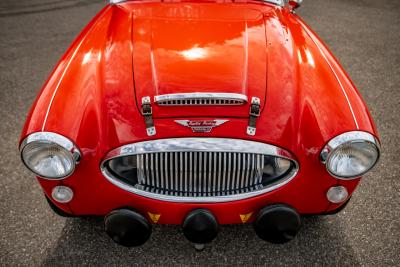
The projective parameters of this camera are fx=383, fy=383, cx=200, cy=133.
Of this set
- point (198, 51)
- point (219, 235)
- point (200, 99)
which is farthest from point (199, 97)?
point (219, 235)

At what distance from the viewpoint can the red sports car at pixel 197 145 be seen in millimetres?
1868

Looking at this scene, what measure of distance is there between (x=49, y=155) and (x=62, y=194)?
0.77 feet

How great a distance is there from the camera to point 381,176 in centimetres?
293

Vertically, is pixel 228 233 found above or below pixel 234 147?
below

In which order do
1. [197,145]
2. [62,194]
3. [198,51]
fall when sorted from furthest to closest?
[198,51]
[62,194]
[197,145]

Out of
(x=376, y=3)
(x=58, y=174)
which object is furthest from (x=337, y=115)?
(x=376, y=3)

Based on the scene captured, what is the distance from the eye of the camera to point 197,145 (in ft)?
6.02

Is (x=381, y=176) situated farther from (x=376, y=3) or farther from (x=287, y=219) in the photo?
(x=376, y=3)

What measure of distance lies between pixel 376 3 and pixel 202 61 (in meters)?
5.92

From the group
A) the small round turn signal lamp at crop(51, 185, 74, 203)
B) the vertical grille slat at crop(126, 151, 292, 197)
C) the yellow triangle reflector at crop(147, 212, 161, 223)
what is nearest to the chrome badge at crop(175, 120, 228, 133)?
the vertical grille slat at crop(126, 151, 292, 197)

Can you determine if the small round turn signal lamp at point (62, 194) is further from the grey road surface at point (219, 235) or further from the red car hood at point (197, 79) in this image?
the grey road surface at point (219, 235)

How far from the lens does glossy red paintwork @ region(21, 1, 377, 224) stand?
1.91 m

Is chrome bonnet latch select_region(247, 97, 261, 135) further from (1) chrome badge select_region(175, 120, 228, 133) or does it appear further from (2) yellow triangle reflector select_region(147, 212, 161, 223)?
(2) yellow triangle reflector select_region(147, 212, 161, 223)

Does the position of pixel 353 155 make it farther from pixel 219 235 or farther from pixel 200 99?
pixel 219 235
